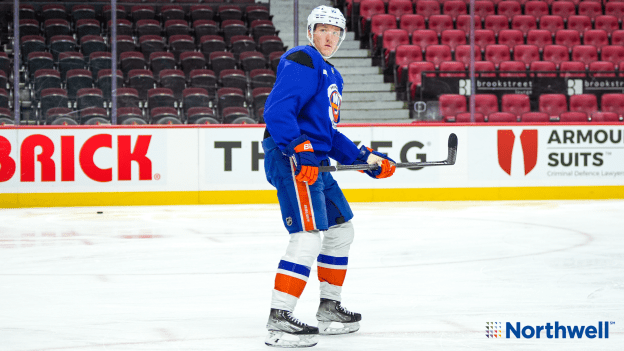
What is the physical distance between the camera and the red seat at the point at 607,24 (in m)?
13.3

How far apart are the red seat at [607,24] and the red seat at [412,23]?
9.99 feet

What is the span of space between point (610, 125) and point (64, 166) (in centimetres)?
684

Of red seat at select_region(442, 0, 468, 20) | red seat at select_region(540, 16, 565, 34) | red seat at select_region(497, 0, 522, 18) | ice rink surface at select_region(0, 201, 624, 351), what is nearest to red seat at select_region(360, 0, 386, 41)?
red seat at select_region(442, 0, 468, 20)

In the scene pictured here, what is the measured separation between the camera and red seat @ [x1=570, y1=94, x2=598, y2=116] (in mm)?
10633

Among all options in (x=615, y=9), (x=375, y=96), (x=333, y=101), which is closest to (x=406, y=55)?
(x=375, y=96)

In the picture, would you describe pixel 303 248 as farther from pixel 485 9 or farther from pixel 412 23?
pixel 485 9

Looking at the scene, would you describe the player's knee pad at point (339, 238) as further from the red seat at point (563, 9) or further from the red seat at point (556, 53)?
the red seat at point (563, 9)

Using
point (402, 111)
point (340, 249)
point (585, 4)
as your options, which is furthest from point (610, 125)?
point (340, 249)

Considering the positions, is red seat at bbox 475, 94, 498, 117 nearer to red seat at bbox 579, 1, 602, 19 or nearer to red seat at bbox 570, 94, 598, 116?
red seat at bbox 570, 94, 598, 116

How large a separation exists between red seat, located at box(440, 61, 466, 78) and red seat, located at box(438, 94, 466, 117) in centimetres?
35

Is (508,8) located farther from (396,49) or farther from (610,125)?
(610,125)

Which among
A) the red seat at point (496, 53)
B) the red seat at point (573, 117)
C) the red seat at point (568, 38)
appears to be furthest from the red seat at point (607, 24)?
the red seat at point (573, 117)

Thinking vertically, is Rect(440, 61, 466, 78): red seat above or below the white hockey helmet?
above

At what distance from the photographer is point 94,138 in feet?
30.3
